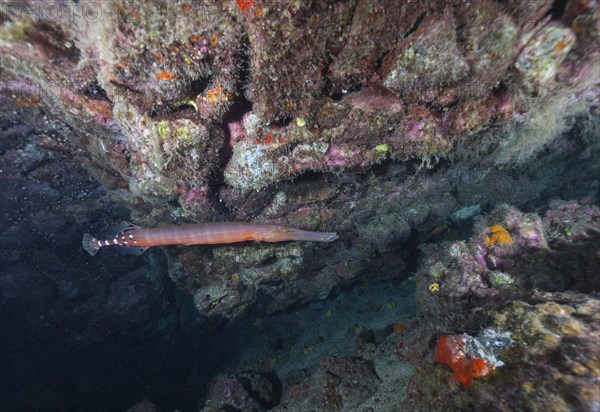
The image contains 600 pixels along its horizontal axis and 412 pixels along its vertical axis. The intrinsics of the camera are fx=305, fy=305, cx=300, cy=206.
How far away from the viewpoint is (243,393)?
7488 millimetres

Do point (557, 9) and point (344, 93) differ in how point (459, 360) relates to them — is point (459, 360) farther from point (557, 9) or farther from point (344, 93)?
point (557, 9)

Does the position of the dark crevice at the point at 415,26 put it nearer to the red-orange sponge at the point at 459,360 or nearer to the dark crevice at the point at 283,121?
the dark crevice at the point at 283,121

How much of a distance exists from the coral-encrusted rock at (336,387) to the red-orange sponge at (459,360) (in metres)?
2.55

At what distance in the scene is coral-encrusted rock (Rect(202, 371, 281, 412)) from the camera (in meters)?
7.32

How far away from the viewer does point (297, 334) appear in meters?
10.9

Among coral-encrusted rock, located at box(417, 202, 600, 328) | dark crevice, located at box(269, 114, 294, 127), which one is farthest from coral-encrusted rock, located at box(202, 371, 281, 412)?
dark crevice, located at box(269, 114, 294, 127)

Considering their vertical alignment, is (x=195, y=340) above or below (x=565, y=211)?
above

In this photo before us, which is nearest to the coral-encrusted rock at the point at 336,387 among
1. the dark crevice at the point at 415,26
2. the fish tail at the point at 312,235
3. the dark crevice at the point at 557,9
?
the fish tail at the point at 312,235

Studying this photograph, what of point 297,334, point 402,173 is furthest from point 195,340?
point 402,173

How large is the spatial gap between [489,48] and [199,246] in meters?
6.99

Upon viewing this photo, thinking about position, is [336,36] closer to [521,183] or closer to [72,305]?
[521,183]

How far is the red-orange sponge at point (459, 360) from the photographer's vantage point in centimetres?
342

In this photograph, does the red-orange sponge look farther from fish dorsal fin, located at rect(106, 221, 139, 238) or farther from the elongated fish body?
fish dorsal fin, located at rect(106, 221, 139, 238)

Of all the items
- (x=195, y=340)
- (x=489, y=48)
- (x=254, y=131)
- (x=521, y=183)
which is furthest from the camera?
(x=195, y=340)
